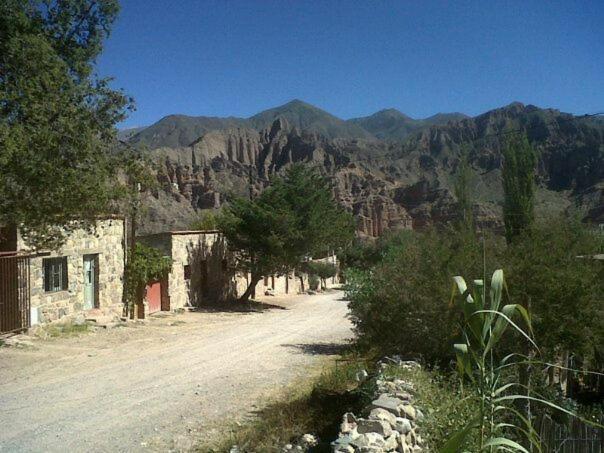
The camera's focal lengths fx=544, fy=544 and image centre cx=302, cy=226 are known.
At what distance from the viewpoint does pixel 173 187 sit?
80.5 meters

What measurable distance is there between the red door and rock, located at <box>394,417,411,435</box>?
61.4 ft

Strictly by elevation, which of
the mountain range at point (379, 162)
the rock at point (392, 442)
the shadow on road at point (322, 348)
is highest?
the mountain range at point (379, 162)

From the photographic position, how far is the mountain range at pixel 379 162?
76.3 metres

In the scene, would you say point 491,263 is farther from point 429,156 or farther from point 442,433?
point 429,156

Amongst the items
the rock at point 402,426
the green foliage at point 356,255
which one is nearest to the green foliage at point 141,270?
the rock at point 402,426

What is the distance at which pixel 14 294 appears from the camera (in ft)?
52.0

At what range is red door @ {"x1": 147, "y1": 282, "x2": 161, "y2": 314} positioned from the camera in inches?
939

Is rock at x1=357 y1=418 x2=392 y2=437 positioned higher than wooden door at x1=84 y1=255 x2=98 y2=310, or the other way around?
wooden door at x1=84 y1=255 x2=98 y2=310

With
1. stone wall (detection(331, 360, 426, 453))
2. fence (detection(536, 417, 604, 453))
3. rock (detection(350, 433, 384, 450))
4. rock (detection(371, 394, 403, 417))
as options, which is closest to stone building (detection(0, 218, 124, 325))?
rock (detection(371, 394, 403, 417))

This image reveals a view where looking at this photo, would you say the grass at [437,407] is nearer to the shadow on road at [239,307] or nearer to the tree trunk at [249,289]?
the shadow on road at [239,307]

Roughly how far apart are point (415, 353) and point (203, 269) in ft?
60.9

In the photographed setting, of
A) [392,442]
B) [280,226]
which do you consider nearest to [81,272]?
[280,226]

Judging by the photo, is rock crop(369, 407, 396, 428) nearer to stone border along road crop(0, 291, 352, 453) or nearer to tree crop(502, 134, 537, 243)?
stone border along road crop(0, 291, 352, 453)

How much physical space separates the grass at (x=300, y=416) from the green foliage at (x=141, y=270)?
1237 cm
